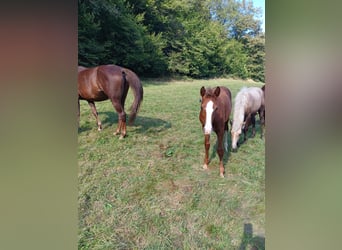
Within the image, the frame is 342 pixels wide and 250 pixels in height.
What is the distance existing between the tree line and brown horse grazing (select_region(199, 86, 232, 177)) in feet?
0.29

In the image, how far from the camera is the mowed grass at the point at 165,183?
1.26 m

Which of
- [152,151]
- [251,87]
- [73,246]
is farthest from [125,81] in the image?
[73,246]

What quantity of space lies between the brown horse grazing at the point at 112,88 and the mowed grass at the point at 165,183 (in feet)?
0.08

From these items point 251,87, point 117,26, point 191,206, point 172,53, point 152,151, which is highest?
point 117,26

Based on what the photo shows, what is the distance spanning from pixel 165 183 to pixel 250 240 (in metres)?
0.43

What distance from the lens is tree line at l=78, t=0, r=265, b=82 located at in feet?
4.14

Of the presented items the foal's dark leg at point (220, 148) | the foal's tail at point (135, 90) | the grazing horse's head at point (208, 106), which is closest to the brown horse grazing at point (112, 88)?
the foal's tail at point (135, 90)

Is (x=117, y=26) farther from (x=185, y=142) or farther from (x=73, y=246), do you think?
(x=73, y=246)

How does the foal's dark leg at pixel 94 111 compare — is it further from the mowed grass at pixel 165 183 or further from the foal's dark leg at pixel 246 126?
the foal's dark leg at pixel 246 126
